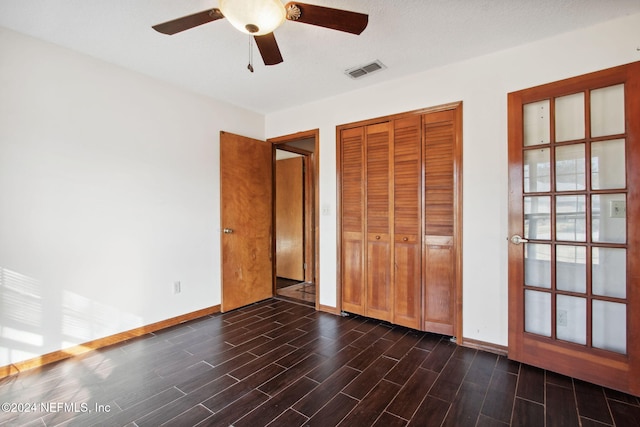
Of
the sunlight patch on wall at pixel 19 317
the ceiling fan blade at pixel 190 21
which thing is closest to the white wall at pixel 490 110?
the ceiling fan blade at pixel 190 21

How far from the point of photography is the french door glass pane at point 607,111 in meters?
2.03

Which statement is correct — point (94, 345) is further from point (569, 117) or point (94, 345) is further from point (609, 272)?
point (569, 117)

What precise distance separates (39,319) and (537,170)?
4.03 m

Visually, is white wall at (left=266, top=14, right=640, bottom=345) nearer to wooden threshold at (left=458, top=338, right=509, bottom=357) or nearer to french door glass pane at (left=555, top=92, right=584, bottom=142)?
wooden threshold at (left=458, top=338, right=509, bottom=357)

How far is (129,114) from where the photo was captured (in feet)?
9.26

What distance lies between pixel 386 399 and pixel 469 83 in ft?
8.56

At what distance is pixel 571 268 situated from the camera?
2.19m

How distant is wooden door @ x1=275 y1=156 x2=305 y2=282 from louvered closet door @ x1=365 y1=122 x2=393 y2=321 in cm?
206

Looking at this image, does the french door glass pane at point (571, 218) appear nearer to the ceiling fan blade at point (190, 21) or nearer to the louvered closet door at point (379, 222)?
the louvered closet door at point (379, 222)

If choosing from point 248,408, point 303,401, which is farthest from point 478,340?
point 248,408

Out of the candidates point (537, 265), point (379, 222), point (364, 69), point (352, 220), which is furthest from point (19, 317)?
point (537, 265)

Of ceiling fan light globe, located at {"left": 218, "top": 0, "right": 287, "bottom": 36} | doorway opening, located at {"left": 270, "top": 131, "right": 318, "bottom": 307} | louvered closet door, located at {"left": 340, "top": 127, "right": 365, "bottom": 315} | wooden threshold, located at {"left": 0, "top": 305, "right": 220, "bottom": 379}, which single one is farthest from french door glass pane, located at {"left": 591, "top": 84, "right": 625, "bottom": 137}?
wooden threshold, located at {"left": 0, "top": 305, "right": 220, "bottom": 379}

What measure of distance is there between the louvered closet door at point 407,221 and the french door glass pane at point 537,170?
2.82ft

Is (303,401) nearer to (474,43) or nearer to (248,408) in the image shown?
(248,408)
